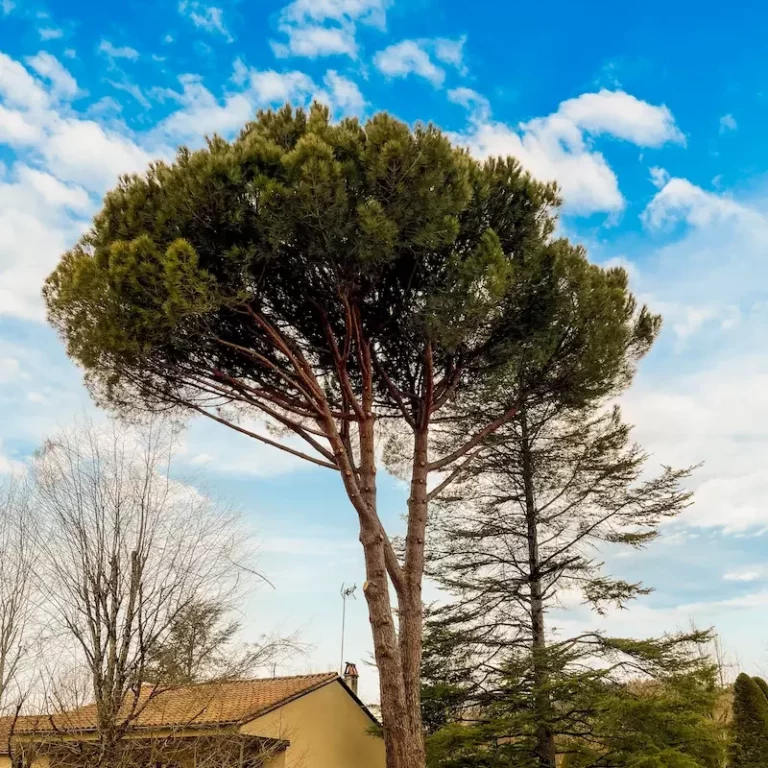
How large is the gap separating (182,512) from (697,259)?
845 cm

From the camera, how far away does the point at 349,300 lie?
32.0 ft

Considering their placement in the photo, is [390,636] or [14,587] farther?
[14,587]

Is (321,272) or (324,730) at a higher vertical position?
(321,272)

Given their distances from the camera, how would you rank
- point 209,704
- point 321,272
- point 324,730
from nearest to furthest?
point 321,272
point 209,704
point 324,730

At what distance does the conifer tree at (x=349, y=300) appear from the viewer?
8.63 metres

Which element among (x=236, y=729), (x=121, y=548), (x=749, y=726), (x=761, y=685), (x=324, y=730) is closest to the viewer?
(x=121, y=548)

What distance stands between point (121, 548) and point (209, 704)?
2.99m

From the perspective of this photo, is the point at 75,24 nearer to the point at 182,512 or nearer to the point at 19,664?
the point at 182,512

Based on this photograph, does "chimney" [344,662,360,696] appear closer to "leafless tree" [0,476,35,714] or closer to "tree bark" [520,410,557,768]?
"tree bark" [520,410,557,768]

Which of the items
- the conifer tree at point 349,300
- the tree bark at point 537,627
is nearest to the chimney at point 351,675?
the tree bark at point 537,627

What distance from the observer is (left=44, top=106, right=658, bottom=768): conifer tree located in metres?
8.63

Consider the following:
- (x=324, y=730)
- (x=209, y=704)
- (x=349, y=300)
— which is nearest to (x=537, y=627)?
(x=324, y=730)

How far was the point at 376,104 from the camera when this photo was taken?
377 inches

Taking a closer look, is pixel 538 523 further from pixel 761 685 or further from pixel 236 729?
pixel 236 729
